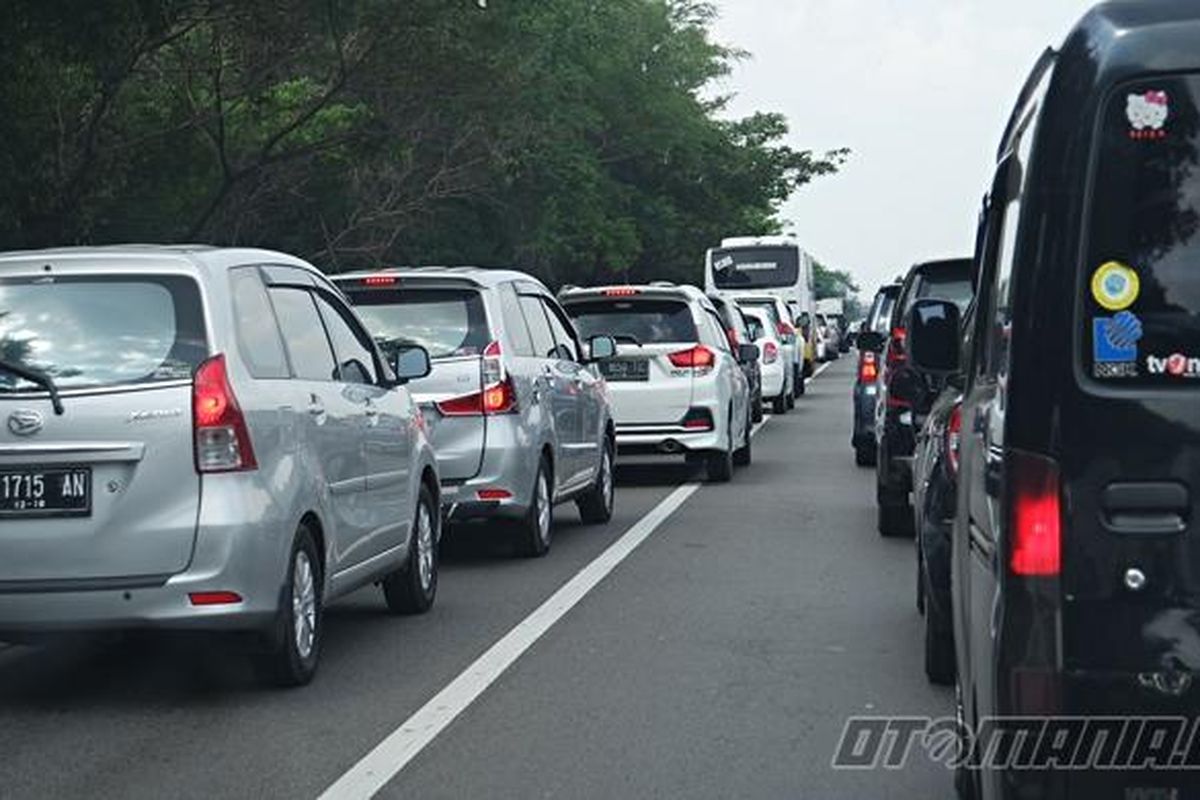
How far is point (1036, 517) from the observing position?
500 centimetres

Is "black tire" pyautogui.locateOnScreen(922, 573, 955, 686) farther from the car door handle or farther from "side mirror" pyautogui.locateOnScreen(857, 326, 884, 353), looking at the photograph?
"side mirror" pyautogui.locateOnScreen(857, 326, 884, 353)

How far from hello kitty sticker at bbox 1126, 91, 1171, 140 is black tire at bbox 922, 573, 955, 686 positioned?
403 centimetres

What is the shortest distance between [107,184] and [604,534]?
14665mm

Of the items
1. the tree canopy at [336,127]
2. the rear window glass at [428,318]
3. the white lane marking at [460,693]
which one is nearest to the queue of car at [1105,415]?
the white lane marking at [460,693]

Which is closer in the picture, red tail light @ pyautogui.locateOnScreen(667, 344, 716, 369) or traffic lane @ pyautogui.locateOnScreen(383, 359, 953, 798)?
traffic lane @ pyautogui.locateOnScreen(383, 359, 953, 798)

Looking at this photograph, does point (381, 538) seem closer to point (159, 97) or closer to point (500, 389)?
point (500, 389)

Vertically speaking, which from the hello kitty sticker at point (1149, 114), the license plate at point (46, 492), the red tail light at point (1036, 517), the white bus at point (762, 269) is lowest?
the white bus at point (762, 269)

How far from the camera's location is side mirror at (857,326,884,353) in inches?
702

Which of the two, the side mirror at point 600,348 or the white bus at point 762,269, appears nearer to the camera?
the side mirror at point 600,348

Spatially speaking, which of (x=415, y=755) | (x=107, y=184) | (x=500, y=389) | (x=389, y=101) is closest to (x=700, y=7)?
(x=389, y=101)

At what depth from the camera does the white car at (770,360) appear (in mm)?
33081

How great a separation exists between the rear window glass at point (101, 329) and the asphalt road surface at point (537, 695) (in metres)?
1.32

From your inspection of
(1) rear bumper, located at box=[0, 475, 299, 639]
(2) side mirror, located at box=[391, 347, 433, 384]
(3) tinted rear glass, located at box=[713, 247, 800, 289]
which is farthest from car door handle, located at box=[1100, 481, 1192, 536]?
(3) tinted rear glass, located at box=[713, 247, 800, 289]

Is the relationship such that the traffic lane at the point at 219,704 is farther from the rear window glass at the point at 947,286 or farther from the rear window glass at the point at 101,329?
the rear window glass at the point at 947,286
